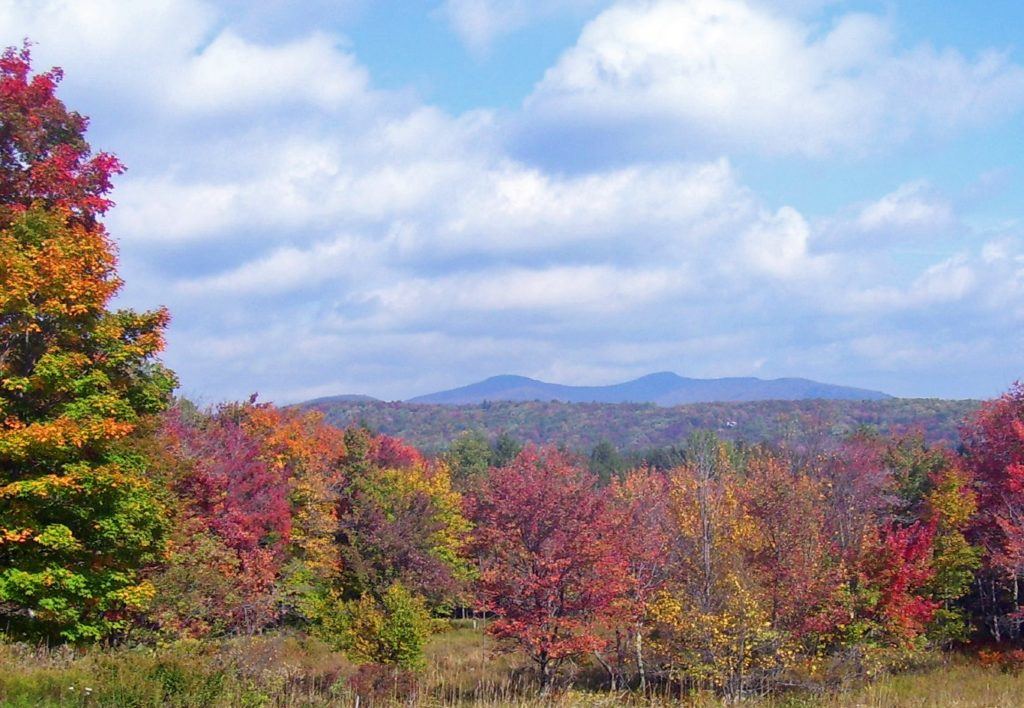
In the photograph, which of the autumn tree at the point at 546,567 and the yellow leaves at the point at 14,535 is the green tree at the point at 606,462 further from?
the yellow leaves at the point at 14,535

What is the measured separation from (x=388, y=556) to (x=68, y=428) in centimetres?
1528

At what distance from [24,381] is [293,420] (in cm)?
5075

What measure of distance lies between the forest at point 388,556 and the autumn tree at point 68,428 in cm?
6

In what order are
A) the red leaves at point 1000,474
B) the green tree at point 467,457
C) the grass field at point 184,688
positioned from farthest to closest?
1. the green tree at point 467,457
2. the red leaves at point 1000,474
3. the grass field at point 184,688

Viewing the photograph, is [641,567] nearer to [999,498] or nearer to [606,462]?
[999,498]

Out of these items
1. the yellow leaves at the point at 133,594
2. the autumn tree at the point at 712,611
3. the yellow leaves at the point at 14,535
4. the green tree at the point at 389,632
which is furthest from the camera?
the green tree at the point at 389,632

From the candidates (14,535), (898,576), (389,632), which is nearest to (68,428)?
(14,535)

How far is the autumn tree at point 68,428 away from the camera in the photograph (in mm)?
16188

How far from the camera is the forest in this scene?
16422 millimetres

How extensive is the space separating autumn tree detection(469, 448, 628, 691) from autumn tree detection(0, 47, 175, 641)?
9.86 metres

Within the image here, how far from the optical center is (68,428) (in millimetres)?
15875

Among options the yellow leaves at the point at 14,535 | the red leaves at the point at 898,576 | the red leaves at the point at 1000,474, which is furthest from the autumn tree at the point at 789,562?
the yellow leaves at the point at 14,535

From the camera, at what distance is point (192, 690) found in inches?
446

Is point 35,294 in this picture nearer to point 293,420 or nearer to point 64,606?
point 64,606
